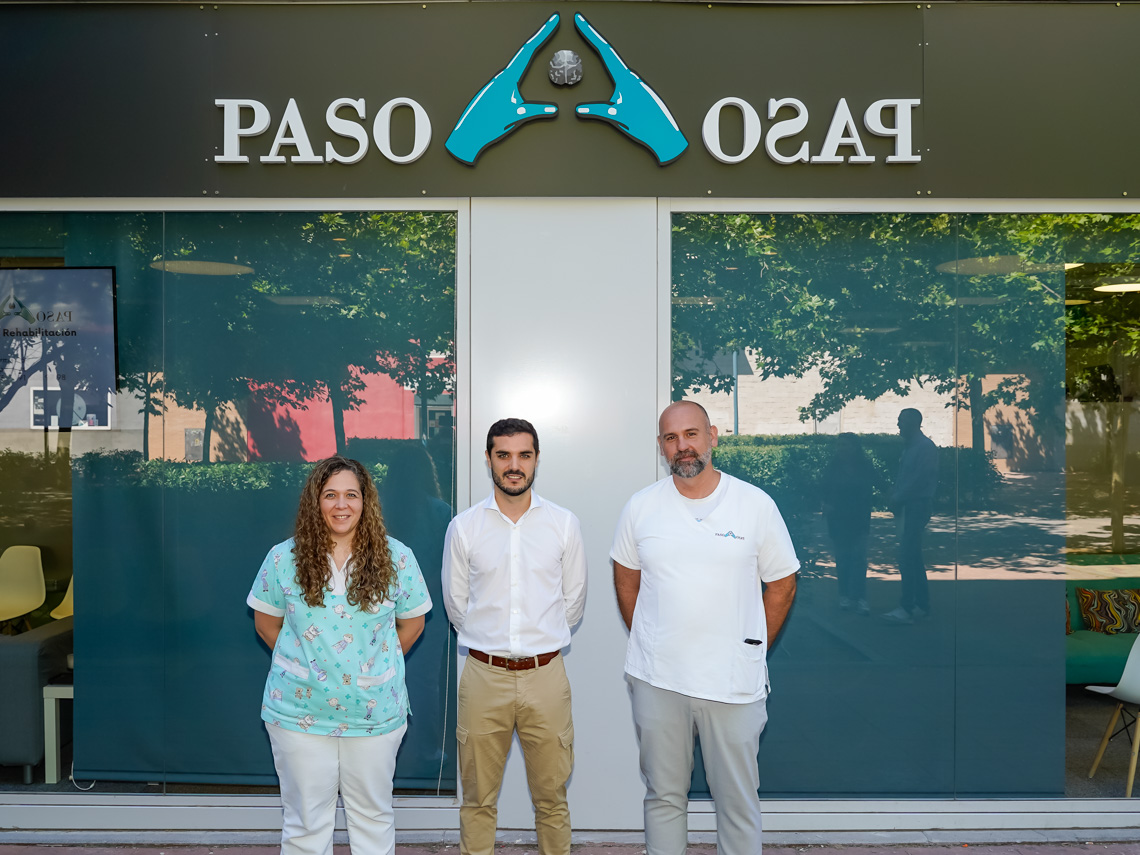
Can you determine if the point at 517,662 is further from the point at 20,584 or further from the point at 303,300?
the point at 20,584

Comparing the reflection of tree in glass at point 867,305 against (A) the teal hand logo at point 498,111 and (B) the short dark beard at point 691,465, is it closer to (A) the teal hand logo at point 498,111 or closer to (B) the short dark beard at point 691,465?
(A) the teal hand logo at point 498,111

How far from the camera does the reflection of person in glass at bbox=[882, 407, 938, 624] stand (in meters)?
4.75

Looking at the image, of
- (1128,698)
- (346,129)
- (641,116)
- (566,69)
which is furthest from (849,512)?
(346,129)

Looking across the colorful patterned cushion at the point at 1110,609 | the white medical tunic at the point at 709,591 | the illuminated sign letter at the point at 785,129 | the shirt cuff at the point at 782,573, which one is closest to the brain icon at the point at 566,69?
the illuminated sign letter at the point at 785,129

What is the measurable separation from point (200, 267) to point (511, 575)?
2531 millimetres

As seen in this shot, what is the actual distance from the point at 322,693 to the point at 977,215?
403cm

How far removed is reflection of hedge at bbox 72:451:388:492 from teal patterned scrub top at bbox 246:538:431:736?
5.17 ft

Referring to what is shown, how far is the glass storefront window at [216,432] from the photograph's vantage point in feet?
15.6

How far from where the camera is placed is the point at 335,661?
10.2ft

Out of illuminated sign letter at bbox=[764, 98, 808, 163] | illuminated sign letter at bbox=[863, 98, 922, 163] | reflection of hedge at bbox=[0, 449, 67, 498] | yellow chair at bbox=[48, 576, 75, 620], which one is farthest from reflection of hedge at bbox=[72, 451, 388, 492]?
illuminated sign letter at bbox=[863, 98, 922, 163]

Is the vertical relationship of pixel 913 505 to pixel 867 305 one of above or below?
below

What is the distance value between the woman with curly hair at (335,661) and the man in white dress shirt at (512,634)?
46 centimetres

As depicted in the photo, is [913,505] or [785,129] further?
[913,505]

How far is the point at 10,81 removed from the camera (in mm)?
4621
